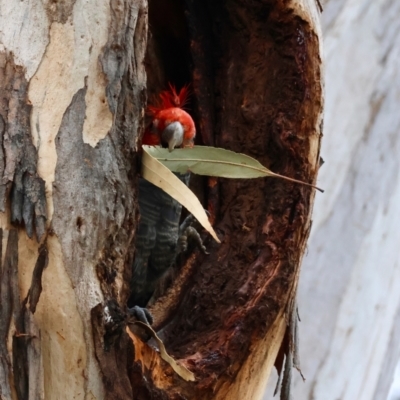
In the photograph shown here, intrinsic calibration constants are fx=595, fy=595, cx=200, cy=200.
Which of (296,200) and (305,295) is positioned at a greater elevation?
(296,200)

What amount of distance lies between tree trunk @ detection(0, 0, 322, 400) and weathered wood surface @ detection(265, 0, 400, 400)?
0.39 metres

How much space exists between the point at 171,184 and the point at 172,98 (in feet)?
2.03

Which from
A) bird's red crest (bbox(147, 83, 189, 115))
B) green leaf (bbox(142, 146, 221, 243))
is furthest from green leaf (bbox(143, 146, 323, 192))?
bird's red crest (bbox(147, 83, 189, 115))

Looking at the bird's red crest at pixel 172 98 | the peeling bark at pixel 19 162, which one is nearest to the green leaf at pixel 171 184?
the peeling bark at pixel 19 162

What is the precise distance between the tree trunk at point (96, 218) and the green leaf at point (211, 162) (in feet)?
0.31

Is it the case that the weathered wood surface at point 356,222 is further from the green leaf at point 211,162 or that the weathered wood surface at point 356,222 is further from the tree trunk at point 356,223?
the green leaf at point 211,162

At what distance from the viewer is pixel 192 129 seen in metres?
1.38

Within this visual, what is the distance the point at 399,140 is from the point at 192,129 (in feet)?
1.94

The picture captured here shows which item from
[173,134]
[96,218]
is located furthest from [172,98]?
[96,218]

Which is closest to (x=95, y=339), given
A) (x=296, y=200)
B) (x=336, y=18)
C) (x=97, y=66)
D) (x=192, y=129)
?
(x=97, y=66)

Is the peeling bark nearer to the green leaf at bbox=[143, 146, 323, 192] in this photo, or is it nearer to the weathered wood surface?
the green leaf at bbox=[143, 146, 323, 192]

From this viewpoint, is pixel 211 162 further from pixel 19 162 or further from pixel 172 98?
pixel 172 98

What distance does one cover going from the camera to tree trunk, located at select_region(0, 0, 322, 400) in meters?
0.75

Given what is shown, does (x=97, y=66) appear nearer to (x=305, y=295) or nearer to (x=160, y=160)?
(x=160, y=160)
